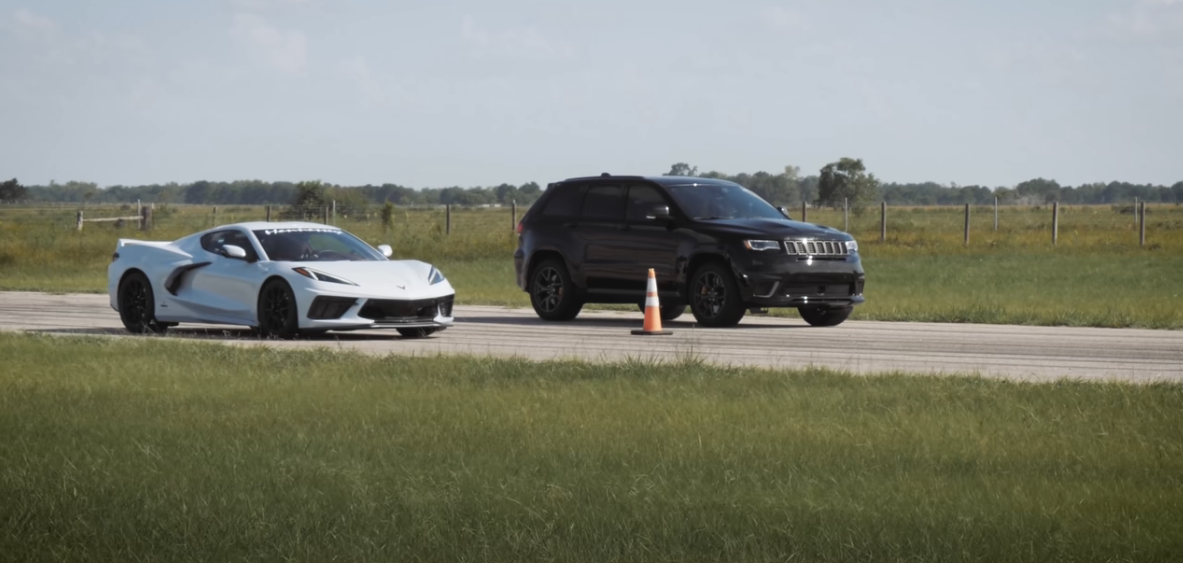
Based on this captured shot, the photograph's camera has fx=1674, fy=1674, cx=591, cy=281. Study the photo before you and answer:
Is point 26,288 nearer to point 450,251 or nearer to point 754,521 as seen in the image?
point 450,251

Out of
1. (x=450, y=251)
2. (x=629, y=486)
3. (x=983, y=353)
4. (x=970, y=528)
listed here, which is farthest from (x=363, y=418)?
(x=450, y=251)

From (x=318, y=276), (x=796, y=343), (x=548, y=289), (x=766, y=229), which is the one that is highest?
(x=766, y=229)

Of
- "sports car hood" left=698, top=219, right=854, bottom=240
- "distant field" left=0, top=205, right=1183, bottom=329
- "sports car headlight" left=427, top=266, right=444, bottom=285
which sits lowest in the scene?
"distant field" left=0, top=205, right=1183, bottom=329

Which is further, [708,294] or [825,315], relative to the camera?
[825,315]

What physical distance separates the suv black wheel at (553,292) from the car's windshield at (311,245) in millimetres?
2927

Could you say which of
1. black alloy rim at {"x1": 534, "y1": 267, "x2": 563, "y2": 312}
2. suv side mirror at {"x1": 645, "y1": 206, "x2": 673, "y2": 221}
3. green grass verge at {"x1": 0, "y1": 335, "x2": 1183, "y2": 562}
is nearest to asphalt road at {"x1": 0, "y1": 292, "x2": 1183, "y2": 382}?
black alloy rim at {"x1": 534, "y1": 267, "x2": 563, "y2": 312}

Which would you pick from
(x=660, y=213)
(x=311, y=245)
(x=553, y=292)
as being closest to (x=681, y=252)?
(x=660, y=213)

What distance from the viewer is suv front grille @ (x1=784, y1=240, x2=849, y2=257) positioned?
19781 mm

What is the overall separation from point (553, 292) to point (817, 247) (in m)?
3.73

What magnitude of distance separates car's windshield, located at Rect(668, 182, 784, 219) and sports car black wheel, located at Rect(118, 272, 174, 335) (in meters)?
6.43

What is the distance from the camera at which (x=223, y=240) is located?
759 inches

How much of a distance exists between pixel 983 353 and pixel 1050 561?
31.5 feet

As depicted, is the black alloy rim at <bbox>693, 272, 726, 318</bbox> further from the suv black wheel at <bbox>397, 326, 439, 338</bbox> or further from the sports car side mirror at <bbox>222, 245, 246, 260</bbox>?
the sports car side mirror at <bbox>222, 245, 246, 260</bbox>

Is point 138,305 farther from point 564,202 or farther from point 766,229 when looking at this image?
point 766,229
